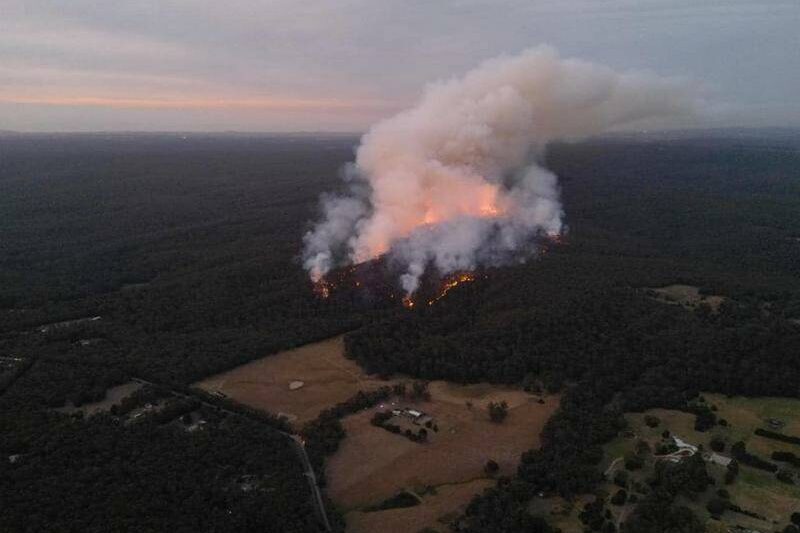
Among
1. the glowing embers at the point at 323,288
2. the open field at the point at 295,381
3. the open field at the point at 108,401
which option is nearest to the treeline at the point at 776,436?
the open field at the point at 295,381

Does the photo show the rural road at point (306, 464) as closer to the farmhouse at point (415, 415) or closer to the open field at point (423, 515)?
the open field at point (423, 515)

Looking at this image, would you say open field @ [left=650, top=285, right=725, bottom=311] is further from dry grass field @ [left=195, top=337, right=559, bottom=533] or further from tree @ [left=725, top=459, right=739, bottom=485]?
tree @ [left=725, top=459, right=739, bottom=485]

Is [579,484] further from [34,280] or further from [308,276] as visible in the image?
[34,280]

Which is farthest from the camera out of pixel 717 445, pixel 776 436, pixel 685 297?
pixel 685 297

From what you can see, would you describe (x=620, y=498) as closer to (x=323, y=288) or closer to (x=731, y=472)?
(x=731, y=472)

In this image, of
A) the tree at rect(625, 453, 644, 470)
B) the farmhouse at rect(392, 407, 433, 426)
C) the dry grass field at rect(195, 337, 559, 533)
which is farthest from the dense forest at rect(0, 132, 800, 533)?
the farmhouse at rect(392, 407, 433, 426)

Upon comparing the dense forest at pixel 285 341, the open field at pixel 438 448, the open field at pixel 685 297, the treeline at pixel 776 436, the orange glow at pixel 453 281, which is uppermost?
the orange glow at pixel 453 281

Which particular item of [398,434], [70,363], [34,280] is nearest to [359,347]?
[398,434]

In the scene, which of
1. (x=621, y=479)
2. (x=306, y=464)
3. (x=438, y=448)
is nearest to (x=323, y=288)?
(x=438, y=448)
